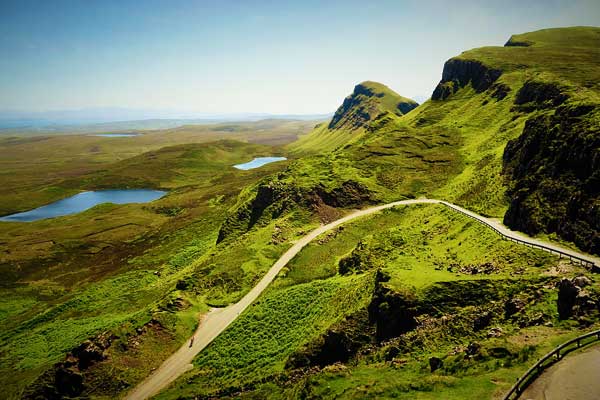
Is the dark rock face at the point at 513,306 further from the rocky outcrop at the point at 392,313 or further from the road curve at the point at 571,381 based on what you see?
the rocky outcrop at the point at 392,313

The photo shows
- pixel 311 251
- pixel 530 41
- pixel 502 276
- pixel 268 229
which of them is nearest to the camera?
pixel 502 276

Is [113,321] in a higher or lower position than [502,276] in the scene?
lower

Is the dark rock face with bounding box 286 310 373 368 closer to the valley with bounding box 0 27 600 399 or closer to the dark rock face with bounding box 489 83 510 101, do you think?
the valley with bounding box 0 27 600 399

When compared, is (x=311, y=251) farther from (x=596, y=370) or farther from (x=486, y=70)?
(x=486, y=70)

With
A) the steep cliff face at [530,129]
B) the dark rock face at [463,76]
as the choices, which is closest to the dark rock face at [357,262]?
the steep cliff face at [530,129]

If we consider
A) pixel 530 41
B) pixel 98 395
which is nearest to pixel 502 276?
pixel 98 395

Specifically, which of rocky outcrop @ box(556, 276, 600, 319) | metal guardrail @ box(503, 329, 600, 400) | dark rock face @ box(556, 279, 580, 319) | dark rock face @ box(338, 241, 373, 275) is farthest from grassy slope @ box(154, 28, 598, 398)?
dark rock face @ box(338, 241, 373, 275)
